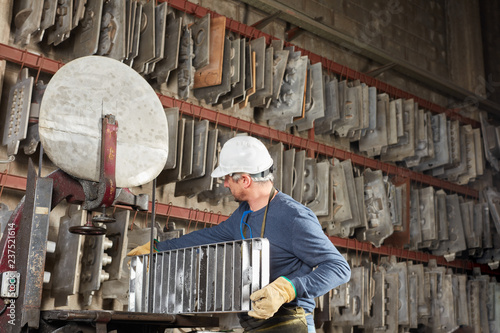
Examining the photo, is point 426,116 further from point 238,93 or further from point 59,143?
point 59,143

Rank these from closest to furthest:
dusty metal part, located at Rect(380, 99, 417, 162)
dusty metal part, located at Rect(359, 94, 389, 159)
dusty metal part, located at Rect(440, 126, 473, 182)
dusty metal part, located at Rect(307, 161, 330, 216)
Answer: dusty metal part, located at Rect(307, 161, 330, 216), dusty metal part, located at Rect(359, 94, 389, 159), dusty metal part, located at Rect(380, 99, 417, 162), dusty metal part, located at Rect(440, 126, 473, 182)

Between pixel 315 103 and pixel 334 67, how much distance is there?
42.2 inches

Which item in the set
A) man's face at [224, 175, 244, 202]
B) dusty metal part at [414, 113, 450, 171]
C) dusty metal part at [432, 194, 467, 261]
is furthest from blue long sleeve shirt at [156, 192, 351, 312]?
dusty metal part at [432, 194, 467, 261]

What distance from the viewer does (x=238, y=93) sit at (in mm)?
6223

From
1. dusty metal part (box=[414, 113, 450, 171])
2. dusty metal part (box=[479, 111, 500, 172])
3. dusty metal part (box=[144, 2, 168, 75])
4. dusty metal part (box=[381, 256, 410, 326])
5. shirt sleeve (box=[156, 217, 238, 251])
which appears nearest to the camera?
shirt sleeve (box=[156, 217, 238, 251])

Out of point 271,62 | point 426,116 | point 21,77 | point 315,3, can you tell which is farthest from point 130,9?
point 426,116

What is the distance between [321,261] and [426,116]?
5418 mm

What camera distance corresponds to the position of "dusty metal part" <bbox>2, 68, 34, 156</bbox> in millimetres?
4691

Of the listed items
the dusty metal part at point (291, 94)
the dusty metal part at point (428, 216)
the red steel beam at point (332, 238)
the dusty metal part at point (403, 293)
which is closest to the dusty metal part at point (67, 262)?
the red steel beam at point (332, 238)

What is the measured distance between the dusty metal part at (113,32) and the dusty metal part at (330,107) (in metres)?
2.61

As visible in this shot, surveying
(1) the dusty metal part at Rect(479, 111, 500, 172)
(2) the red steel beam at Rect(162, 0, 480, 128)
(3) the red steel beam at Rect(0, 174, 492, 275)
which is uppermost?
(2) the red steel beam at Rect(162, 0, 480, 128)

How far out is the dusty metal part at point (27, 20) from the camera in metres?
5.04

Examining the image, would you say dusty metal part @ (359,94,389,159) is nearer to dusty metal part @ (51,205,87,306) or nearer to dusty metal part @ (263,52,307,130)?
dusty metal part @ (263,52,307,130)

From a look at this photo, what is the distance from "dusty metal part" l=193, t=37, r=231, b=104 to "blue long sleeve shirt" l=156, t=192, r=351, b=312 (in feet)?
7.97
